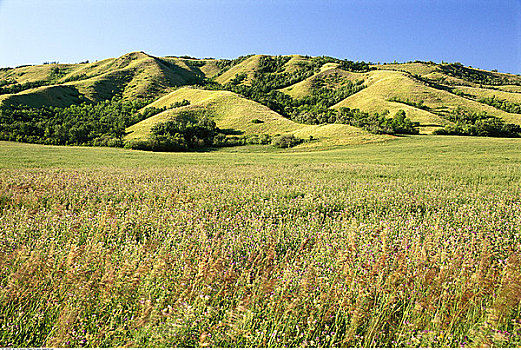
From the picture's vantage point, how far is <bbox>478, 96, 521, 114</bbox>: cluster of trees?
99.9 meters

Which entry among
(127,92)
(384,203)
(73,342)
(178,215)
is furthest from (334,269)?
(127,92)

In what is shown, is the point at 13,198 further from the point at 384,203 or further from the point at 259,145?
the point at 259,145

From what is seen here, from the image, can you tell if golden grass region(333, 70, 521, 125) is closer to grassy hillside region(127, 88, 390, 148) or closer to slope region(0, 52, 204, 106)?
grassy hillside region(127, 88, 390, 148)

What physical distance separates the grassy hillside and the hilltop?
28 cm

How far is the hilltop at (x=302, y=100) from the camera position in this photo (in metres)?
69.1

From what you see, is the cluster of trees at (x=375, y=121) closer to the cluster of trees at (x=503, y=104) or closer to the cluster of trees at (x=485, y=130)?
the cluster of trees at (x=485, y=130)

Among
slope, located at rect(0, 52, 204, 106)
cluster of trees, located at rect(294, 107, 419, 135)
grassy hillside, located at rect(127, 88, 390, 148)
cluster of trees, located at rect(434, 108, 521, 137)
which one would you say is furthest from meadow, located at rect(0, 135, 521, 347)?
slope, located at rect(0, 52, 204, 106)

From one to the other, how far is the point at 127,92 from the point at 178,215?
172 metres

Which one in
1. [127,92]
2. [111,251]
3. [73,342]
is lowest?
[73,342]

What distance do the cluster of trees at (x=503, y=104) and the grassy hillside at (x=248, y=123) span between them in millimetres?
82318

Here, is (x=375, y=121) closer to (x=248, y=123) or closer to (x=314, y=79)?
(x=248, y=123)

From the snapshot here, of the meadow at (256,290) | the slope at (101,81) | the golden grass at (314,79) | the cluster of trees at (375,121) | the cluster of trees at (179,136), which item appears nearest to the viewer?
the meadow at (256,290)

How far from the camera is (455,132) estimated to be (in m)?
60.1

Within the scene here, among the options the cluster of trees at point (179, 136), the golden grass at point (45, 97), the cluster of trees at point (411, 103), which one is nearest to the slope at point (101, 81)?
the golden grass at point (45, 97)
